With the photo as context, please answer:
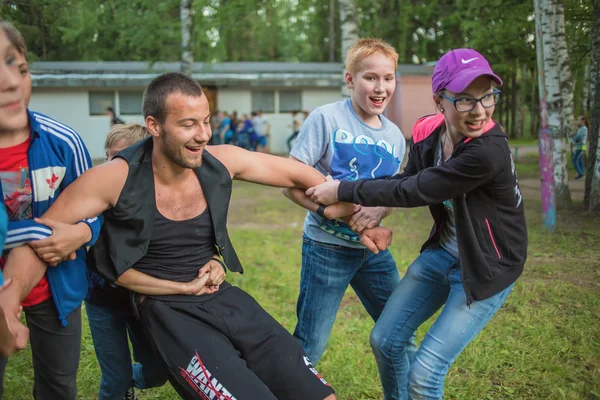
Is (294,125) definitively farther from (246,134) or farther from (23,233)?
(23,233)

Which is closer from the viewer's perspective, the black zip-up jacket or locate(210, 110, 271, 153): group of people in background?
the black zip-up jacket

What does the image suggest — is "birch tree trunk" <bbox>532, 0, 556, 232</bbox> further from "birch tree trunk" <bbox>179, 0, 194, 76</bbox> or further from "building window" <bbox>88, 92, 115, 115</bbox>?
"building window" <bbox>88, 92, 115, 115</bbox>

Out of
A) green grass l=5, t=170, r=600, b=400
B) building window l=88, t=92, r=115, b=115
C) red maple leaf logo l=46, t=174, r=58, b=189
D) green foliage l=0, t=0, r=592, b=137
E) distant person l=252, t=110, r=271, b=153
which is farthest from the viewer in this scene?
building window l=88, t=92, r=115, b=115

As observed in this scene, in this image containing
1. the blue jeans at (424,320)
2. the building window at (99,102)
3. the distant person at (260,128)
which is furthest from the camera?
the building window at (99,102)

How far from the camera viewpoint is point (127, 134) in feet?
10.8

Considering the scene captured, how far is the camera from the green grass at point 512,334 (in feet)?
13.2

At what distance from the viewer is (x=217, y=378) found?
2.38m

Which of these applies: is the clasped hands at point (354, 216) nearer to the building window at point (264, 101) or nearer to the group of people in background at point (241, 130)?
the group of people in background at point (241, 130)

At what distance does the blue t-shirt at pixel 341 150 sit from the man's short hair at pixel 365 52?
0.26 metres

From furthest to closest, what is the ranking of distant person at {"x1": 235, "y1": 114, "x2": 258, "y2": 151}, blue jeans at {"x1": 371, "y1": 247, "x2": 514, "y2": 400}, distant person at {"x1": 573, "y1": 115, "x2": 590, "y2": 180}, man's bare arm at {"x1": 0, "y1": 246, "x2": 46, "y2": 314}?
distant person at {"x1": 235, "y1": 114, "x2": 258, "y2": 151}, distant person at {"x1": 573, "y1": 115, "x2": 590, "y2": 180}, blue jeans at {"x1": 371, "y1": 247, "x2": 514, "y2": 400}, man's bare arm at {"x1": 0, "y1": 246, "x2": 46, "y2": 314}

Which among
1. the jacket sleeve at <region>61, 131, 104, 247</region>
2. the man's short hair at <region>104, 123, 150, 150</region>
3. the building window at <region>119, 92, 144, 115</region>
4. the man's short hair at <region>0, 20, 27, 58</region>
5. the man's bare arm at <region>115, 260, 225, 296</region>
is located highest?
the building window at <region>119, 92, 144, 115</region>

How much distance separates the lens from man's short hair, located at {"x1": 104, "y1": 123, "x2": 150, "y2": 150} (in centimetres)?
328

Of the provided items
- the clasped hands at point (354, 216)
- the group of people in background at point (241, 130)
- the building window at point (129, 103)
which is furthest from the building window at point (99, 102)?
the clasped hands at point (354, 216)

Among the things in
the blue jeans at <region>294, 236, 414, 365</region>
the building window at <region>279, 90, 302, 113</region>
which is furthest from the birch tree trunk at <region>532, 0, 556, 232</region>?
the building window at <region>279, 90, 302, 113</region>
